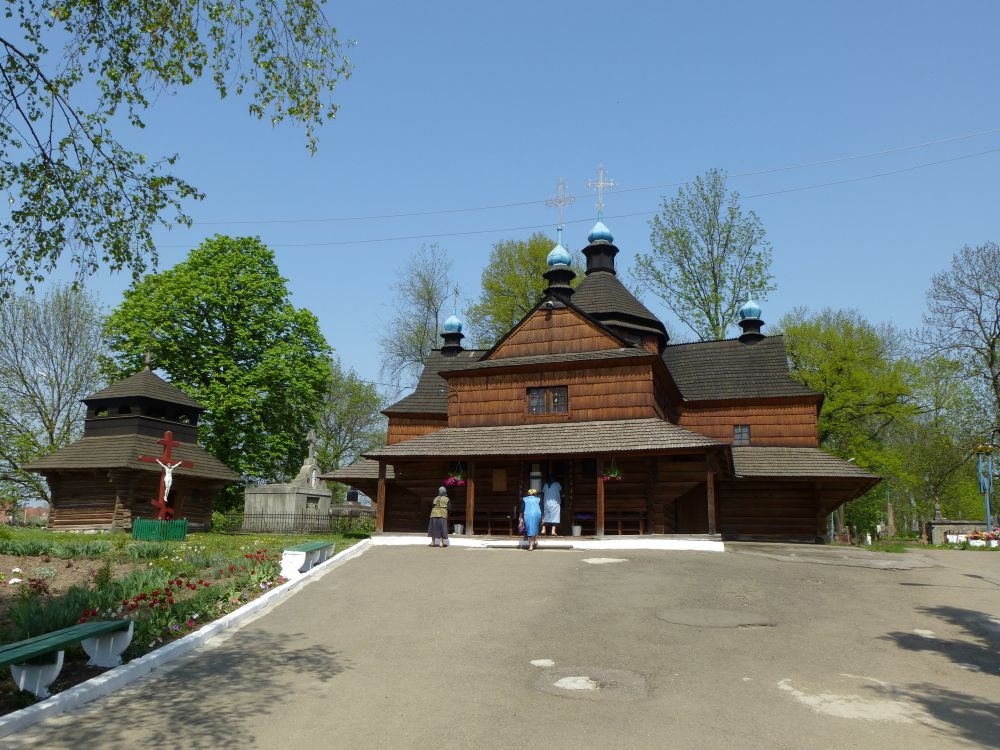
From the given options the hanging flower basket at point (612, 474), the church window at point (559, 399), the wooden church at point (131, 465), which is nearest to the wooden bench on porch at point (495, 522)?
the church window at point (559, 399)

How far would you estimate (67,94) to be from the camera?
30.5 feet

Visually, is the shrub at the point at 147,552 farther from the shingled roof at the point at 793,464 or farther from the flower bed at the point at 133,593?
the shingled roof at the point at 793,464

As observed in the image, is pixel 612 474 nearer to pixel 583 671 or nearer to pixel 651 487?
pixel 651 487

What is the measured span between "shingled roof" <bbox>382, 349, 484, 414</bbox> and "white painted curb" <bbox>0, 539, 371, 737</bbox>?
20064mm

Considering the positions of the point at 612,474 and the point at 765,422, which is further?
the point at 765,422

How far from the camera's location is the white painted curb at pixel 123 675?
599 centimetres

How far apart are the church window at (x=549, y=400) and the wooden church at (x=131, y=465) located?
14881 millimetres

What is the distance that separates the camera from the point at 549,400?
24.1 meters

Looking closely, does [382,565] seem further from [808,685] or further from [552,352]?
[552,352]

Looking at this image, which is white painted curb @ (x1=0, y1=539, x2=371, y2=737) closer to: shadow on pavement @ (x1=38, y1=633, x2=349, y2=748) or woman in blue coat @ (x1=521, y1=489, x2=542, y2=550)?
shadow on pavement @ (x1=38, y1=633, x2=349, y2=748)

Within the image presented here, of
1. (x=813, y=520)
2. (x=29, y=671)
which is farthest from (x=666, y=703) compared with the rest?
(x=813, y=520)

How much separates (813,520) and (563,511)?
10238 mm

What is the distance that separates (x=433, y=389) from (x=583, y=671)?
25542mm

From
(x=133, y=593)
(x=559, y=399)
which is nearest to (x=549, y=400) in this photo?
(x=559, y=399)
